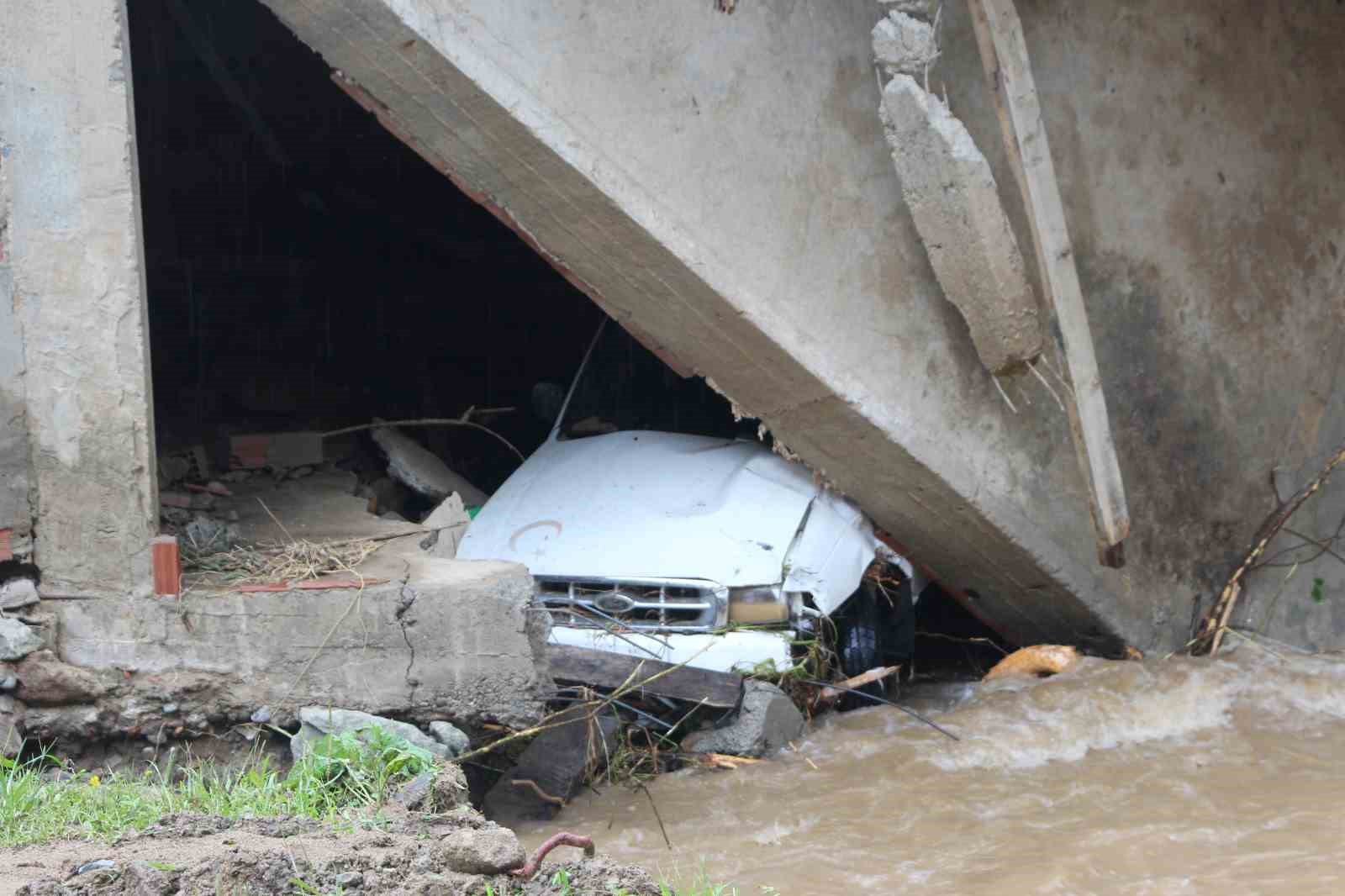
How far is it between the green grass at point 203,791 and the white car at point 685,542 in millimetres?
1415

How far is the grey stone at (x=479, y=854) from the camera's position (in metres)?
2.89

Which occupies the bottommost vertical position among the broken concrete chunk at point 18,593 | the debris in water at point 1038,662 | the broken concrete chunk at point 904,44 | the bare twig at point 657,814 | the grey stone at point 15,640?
the bare twig at point 657,814

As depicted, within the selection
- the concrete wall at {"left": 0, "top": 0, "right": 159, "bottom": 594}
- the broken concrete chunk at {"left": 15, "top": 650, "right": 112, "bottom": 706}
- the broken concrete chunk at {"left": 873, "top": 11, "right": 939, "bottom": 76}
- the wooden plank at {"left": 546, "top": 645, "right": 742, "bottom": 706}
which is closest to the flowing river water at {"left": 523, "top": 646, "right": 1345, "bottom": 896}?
the wooden plank at {"left": 546, "top": 645, "right": 742, "bottom": 706}

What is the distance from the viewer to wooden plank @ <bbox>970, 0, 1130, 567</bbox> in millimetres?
4723

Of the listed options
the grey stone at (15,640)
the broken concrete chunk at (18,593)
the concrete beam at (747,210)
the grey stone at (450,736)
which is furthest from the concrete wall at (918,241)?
the grey stone at (15,640)

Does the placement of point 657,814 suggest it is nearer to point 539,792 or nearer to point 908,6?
point 539,792

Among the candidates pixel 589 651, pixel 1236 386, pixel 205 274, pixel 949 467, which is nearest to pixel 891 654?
pixel 949 467

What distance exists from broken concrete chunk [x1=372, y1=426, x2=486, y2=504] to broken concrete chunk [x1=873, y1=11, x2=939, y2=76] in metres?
3.01

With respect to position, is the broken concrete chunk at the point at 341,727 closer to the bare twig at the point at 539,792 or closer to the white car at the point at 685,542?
the bare twig at the point at 539,792

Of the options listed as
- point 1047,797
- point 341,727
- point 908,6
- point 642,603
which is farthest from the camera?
point 642,603

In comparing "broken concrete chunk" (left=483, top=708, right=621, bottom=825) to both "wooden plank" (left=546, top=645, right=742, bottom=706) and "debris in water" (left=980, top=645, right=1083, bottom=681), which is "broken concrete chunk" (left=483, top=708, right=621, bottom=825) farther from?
"debris in water" (left=980, top=645, right=1083, bottom=681)

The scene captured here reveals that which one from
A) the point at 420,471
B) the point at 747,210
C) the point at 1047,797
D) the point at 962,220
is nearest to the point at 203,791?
the point at 747,210

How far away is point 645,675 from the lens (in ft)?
16.6

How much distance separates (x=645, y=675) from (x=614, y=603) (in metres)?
0.36
